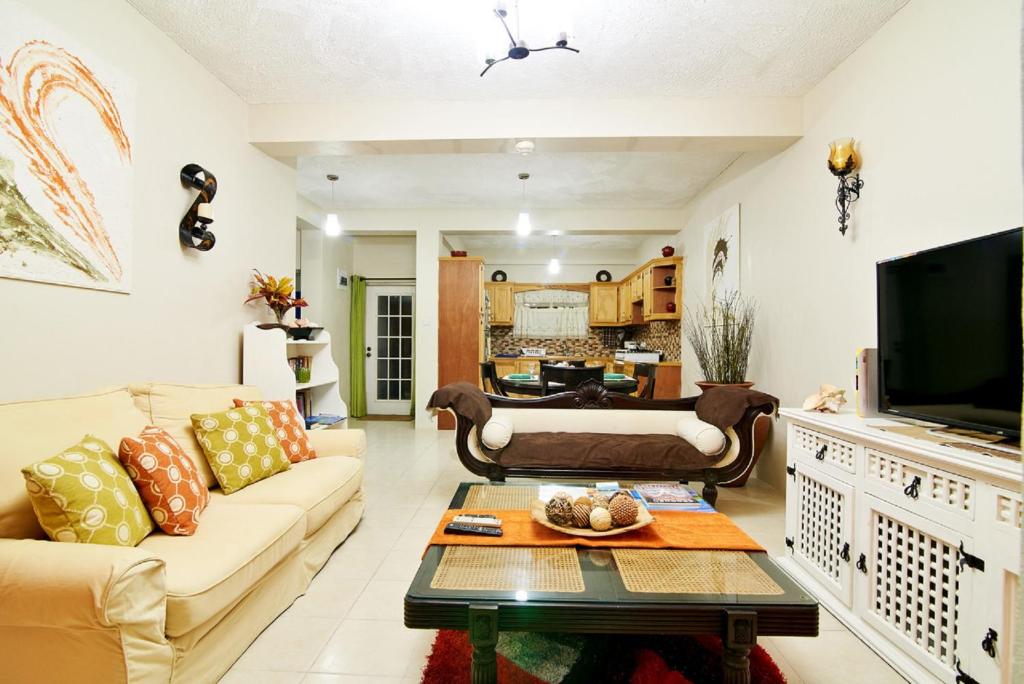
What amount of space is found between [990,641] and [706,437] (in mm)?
1824

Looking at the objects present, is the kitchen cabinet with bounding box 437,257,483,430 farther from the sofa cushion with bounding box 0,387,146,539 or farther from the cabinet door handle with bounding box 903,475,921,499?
the cabinet door handle with bounding box 903,475,921,499

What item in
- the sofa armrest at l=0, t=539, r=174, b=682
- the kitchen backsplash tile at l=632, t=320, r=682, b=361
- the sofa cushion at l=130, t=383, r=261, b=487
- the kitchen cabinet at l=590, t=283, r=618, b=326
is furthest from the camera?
the kitchen cabinet at l=590, t=283, r=618, b=326

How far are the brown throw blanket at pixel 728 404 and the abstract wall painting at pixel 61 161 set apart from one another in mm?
3518

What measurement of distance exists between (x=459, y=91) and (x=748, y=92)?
195 centimetres

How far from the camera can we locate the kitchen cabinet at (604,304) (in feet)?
26.7

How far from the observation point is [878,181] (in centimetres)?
255

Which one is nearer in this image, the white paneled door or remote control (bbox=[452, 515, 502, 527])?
remote control (bbox=[452, 515, 502, 527])

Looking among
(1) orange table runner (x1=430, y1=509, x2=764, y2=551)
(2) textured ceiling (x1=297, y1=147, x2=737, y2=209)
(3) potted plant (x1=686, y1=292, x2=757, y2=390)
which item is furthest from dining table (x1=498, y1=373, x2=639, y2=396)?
(1) orange table runner (x1=430, y1=509, x2=764, y2=551)

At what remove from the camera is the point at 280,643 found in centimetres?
179

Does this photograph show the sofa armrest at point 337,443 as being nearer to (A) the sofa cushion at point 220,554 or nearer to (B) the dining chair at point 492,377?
(A) the sofa cushion at point 220,554

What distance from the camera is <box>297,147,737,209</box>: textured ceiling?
4434 mm

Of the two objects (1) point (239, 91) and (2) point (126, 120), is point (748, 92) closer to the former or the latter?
(1) point (239, 91)

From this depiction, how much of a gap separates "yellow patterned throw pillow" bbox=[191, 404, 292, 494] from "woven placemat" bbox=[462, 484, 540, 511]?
1.04 m


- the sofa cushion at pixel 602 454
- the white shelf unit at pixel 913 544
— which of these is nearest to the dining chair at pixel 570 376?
the sofa cushion at pixel 602 454
